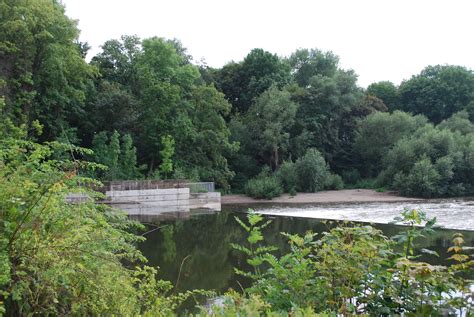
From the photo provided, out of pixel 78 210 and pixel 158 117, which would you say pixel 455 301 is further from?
pixel 158 117

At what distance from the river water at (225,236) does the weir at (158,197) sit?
1.38 m

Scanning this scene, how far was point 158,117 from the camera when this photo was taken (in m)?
28.0

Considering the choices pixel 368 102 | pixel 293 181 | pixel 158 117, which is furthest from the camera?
pixel 368 102

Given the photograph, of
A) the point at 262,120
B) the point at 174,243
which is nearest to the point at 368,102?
the point at 262,120

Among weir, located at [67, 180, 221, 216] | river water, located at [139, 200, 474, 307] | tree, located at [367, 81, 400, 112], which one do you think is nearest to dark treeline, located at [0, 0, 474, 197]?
weir, located at [67, 180, 221, 216]

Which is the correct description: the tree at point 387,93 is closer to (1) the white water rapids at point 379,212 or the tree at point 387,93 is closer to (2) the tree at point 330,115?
(2) the tree at point 330,115

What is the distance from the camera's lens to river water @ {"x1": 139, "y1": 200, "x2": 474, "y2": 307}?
10.4 meters

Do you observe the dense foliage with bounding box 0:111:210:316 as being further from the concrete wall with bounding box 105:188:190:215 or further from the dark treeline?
the concrete wall with bounding box 105:188:190:215

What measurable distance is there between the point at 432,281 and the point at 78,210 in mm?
2290

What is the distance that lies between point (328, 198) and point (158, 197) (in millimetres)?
11250

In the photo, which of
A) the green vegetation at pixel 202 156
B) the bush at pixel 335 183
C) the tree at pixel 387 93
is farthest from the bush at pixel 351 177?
the tree at pixel 387 93

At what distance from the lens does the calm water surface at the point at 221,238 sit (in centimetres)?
1032

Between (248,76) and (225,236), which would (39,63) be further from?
(248,76)

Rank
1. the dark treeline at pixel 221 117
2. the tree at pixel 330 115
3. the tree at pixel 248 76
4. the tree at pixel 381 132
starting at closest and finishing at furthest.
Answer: the dark treeline at pixel 221 117 → the tree at pixel 381 132 → the tree at pixel 330 115 → the tree at pixel 248 76
